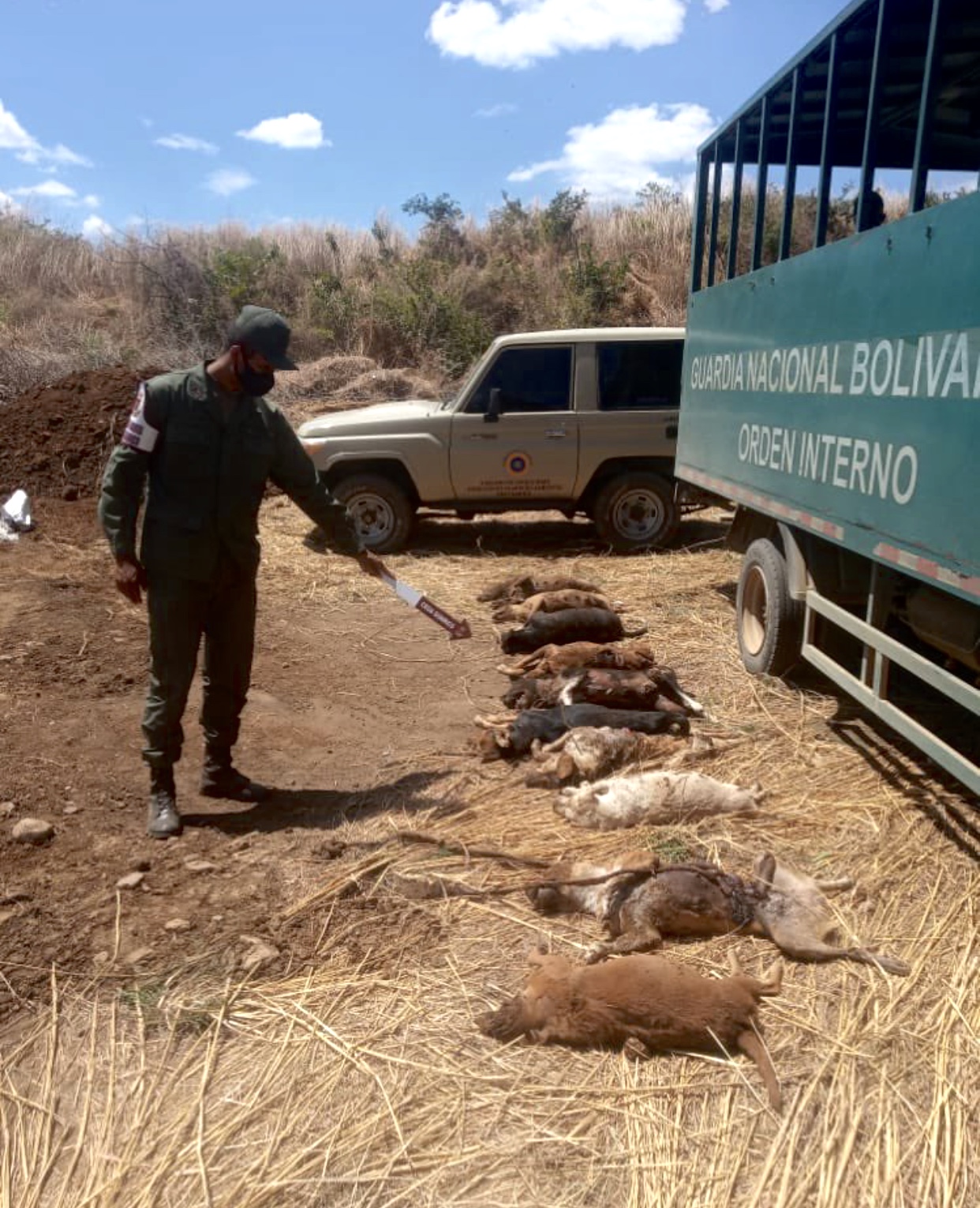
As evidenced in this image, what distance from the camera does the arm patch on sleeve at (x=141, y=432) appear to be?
13.1 ft

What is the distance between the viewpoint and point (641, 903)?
11.4 ft

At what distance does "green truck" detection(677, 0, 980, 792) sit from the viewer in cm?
377

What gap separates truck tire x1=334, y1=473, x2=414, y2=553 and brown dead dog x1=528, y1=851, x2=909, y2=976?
6.61m

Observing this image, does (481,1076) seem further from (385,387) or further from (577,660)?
(385,387)

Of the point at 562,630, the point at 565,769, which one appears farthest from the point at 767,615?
the point at 565,769

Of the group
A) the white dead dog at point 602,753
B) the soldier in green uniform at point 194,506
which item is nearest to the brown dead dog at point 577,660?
the white dead dog at point 602,753

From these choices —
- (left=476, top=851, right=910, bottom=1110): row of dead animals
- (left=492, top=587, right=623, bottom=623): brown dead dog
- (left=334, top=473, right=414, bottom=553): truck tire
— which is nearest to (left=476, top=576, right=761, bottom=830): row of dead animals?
(left=492, top=587, right=623, bottom=623): brown dead dog

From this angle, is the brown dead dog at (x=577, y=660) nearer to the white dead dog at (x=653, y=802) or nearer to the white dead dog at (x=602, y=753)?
the white dead dog at (x=602, y=753)

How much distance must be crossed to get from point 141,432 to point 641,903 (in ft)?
8.53

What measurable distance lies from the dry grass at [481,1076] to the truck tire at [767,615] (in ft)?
6.39

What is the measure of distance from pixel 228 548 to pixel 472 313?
19.0 meters

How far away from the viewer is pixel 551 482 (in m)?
9.91

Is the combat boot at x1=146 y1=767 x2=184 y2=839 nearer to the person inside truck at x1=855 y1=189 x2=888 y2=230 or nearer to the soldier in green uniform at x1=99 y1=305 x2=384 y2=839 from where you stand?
the soldier in green uniform at x1=99 y1=305 x2=384 y2=839

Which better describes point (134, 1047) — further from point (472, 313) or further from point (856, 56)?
point (472, 313)
